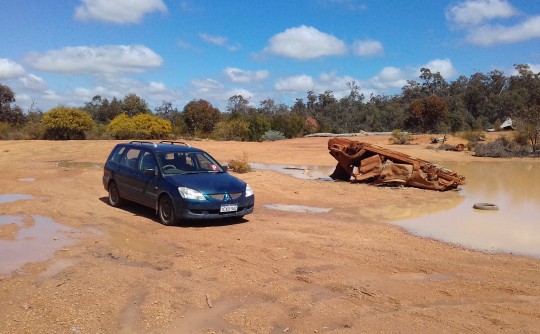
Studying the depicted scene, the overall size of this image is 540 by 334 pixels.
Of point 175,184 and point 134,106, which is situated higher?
point 134,106

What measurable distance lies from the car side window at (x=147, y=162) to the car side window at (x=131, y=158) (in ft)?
1.00

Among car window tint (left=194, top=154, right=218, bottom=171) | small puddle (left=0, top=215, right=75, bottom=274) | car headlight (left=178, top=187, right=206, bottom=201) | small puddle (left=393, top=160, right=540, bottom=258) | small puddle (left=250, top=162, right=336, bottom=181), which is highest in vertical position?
car window tint (left=194, top=154, right=218, bottom=171)

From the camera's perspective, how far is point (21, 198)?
13070mm

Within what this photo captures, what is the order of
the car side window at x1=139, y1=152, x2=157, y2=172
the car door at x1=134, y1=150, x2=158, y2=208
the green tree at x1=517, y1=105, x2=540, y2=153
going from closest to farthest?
1. the car door at x1=134, y1=150, x2=158, y2=208
2. the car side window at x1=139, y1=152, x2=157, y2=172
3. the green tree at x1=517, y1=105, x2=540, y2=153

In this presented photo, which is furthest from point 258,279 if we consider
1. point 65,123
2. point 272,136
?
point 272,136

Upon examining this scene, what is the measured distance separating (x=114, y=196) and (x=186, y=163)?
94.6 inches

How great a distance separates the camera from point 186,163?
418 inches

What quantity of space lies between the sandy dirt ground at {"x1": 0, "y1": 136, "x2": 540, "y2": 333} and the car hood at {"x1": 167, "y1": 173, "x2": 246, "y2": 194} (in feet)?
2.33

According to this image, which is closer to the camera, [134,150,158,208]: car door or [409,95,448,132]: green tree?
[134,150,158,208]: car door

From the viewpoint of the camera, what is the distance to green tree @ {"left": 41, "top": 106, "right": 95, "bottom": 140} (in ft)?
117

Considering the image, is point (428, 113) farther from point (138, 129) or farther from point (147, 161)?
point (147, 161)

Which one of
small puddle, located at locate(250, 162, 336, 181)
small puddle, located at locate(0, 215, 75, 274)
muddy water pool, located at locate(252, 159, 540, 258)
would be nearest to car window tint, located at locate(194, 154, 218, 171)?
small puddle, located at locate(0, 215, 75, 274)

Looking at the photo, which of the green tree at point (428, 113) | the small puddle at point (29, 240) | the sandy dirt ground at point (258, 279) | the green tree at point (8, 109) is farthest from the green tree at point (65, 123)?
the green tree at point (428, 113)

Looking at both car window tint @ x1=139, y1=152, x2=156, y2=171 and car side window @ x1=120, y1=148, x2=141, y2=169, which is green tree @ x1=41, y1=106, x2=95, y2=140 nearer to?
car side window @ x1=120, y1=148, x2=141, y2=169
